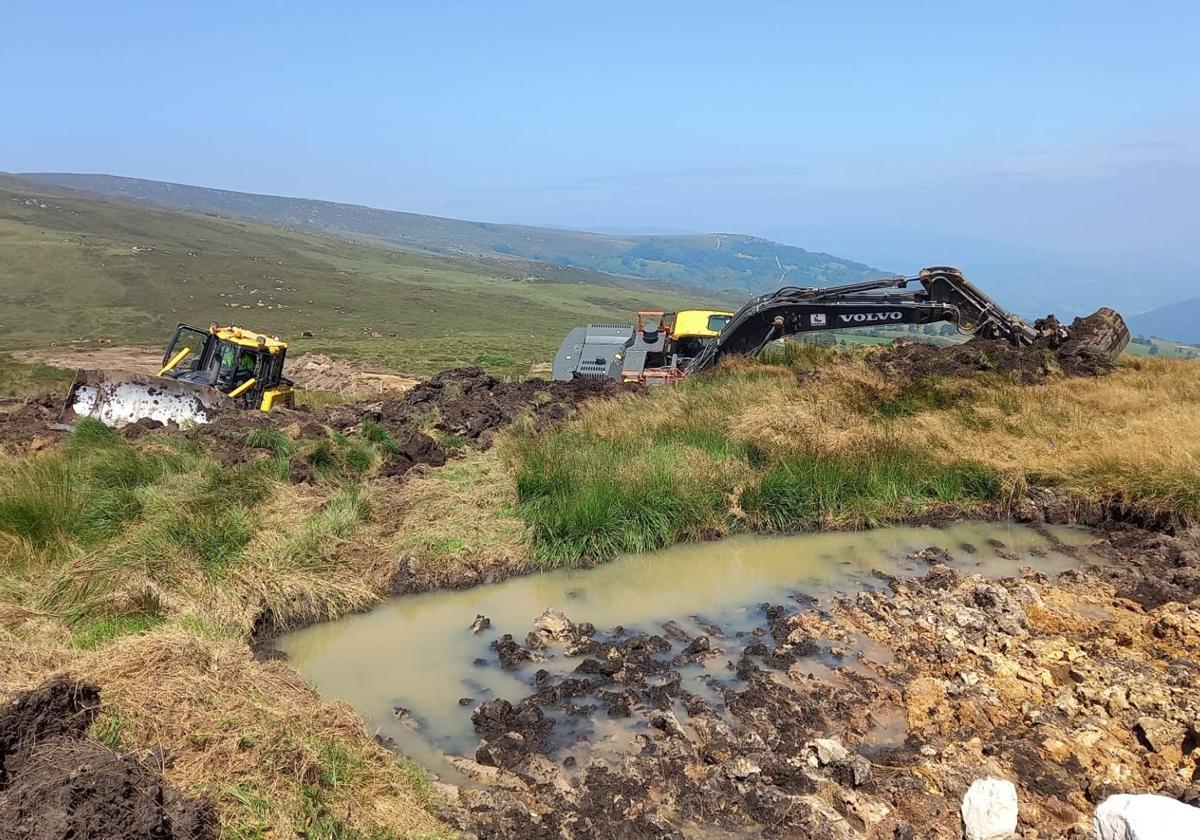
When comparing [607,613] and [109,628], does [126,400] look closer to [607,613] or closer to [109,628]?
[109,628]

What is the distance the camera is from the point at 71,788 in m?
3.34

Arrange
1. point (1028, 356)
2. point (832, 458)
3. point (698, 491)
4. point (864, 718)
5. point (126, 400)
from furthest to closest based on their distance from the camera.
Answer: point (1028, 356) → point (126, 400) → point (832, 458) → point (698, 491) → point (864, 718)

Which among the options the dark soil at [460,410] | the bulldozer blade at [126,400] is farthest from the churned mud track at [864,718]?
the bulldozer blade at [126,400]

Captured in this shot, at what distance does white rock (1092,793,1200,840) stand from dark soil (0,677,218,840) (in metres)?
3.64

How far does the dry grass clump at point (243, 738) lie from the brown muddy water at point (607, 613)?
0.67 meters

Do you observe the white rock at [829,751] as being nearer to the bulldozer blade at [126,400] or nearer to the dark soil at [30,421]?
the bulldozer blade at [126,400]

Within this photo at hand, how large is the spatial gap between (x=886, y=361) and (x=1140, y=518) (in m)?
5.92

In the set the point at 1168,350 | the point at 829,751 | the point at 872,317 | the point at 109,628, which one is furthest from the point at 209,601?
the point at 1168,350

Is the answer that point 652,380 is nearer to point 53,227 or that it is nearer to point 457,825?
point 457,825

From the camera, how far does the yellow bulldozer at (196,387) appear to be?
12.1 metres

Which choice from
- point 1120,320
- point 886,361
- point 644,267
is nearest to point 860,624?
point 886,361

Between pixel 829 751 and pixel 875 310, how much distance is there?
1072 cm

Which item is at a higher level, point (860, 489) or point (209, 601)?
point (860, 489)

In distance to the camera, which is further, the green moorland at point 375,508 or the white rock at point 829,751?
the white rock at point 829,751
